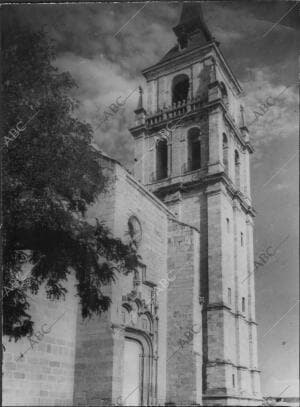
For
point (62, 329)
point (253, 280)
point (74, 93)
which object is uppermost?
point (74, 93)

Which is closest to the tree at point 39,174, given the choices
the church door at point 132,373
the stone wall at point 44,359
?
the stone wall at point 44,359

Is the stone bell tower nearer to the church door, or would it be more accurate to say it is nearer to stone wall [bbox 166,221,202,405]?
stone wall [bbox 166,221,202,405]

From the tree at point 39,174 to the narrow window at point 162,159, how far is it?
44.0 ft

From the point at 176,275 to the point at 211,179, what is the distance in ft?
20.4

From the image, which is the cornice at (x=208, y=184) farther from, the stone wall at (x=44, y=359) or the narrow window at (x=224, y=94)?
the stone wall at (x=44, y=359)

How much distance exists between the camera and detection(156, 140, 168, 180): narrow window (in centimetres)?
2442

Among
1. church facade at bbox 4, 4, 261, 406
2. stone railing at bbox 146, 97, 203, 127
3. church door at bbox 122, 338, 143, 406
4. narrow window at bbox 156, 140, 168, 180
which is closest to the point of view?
church facade at bbox 4, 4, 261, 406

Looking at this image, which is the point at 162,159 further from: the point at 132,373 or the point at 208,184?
the point at 132,373

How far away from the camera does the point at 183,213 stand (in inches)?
903

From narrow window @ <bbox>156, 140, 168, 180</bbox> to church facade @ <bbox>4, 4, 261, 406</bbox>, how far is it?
2.8 inches

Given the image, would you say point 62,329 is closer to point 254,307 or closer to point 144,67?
point 144,67

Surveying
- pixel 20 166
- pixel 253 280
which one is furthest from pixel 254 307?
pixel 20 166

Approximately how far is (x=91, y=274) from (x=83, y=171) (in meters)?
2.51

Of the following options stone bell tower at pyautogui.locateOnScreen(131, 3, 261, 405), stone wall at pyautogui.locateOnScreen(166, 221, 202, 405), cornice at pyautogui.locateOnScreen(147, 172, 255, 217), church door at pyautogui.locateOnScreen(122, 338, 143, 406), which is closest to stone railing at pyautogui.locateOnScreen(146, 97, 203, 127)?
stone bell tower at pyautogui.locateOnScreen(131, 3, 261, 405)
